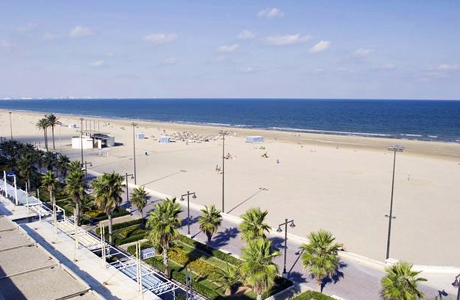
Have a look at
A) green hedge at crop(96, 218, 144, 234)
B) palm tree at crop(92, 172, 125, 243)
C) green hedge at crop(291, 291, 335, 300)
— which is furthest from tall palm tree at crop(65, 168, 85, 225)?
green hedge at crop(291, 291, 335, 300)

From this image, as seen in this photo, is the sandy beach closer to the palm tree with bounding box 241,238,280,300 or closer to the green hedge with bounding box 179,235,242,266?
the green hedge with bounding box 179,235,242,266

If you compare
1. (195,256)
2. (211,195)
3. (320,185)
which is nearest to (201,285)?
(195,256)

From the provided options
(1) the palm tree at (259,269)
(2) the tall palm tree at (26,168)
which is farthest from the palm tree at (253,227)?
(2) the tall palm tree at (26,168)

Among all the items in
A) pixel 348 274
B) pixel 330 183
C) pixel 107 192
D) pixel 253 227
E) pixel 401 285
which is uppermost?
pixel 107 192

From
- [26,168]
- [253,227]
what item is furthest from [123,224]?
[253,227]

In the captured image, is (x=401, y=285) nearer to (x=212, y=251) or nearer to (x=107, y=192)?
(x=212, y=251)

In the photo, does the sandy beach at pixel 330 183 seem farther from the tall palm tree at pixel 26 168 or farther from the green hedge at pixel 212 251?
the tall palm tree at pixel 26 168
